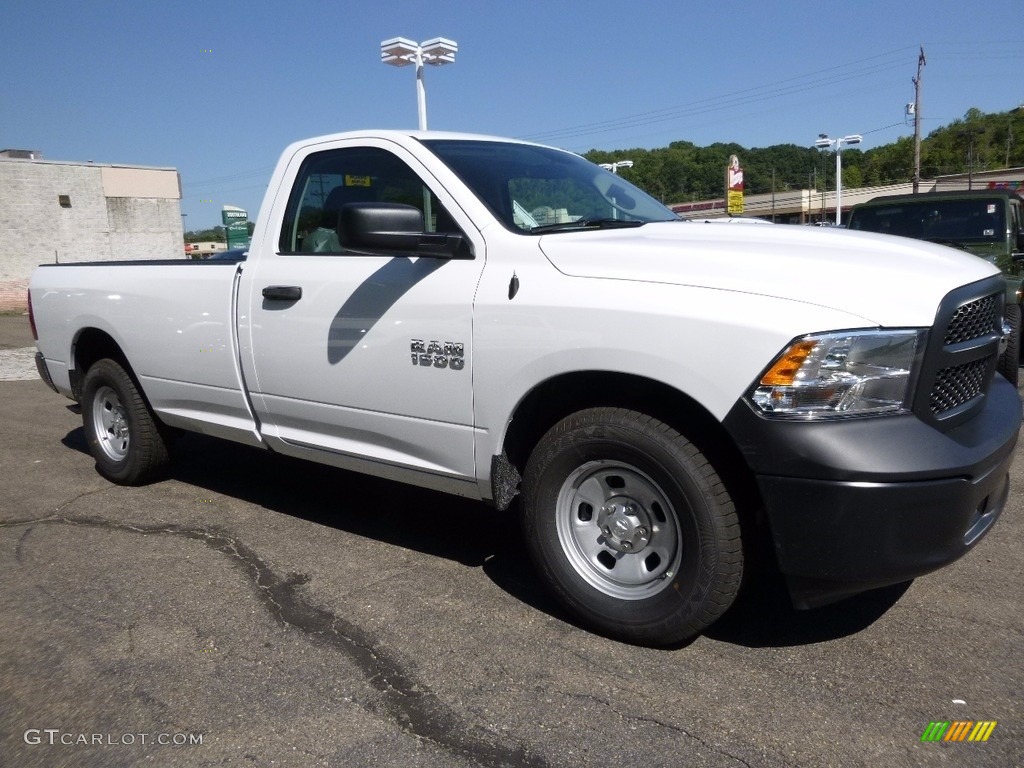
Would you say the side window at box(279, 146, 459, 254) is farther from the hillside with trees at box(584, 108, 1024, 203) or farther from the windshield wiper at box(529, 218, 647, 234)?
the hillside with trees at box(584, 108, 1024, 203)

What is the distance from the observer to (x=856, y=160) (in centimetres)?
10612

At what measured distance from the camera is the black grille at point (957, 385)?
272cm

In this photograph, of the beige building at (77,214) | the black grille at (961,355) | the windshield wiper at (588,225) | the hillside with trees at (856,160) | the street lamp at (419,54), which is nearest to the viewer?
the black grille at (961,355)

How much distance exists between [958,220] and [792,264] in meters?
7.39

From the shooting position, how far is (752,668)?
2.96 metres

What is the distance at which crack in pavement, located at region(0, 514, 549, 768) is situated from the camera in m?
2.53

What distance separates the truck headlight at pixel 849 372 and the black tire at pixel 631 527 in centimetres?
43

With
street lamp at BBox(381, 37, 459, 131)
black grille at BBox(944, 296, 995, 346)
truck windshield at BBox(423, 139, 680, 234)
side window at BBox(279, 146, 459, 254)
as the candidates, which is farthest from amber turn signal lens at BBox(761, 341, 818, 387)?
street lamp at BBox(381, 37, 459, 131)

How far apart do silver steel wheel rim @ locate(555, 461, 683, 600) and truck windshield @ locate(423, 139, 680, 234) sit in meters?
1.05

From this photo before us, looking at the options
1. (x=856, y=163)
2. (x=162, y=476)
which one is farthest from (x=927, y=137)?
(x=162, y=476)

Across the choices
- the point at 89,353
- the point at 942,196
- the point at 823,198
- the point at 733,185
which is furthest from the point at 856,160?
the point at 89,353

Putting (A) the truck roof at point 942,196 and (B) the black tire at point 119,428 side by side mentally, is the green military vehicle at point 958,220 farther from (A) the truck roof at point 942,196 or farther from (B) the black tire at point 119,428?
(B) the black tire at point 119,428

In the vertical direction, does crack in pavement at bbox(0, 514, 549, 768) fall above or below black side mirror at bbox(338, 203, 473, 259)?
below

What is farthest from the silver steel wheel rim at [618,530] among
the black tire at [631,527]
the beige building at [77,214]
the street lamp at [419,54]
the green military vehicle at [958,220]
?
the beige building at [77,214]
